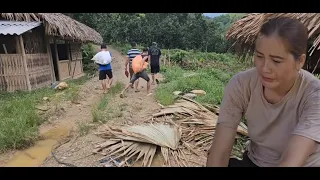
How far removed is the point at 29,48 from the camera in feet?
31.0

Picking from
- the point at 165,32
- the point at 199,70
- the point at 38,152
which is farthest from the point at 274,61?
the point at 165,32

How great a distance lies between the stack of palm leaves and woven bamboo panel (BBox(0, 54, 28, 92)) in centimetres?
531

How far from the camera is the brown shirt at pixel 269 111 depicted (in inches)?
47.3

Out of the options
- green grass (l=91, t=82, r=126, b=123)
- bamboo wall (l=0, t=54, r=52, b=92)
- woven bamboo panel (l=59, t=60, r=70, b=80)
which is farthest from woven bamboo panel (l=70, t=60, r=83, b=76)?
green grass (l=91, t=82, r=126, b=123)

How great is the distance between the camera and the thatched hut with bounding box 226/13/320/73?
3305mm

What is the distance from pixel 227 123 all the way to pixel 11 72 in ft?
29.2

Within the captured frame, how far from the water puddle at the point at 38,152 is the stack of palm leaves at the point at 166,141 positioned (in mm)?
814

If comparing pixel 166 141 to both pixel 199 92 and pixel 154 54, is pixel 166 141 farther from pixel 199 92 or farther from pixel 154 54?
pixel 154 54

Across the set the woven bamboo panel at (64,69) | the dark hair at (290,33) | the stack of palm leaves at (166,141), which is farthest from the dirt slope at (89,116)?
the woven bamboo panel at (64,69)

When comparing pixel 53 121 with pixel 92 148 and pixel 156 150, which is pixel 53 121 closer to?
pixel 92 148

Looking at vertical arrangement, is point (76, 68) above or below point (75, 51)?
below

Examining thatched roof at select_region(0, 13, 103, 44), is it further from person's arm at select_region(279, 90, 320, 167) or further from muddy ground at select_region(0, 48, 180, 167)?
person's arm at select_region(279, 90, 320, 167)
